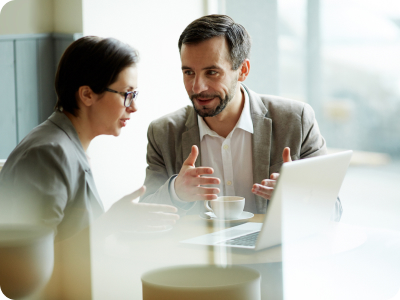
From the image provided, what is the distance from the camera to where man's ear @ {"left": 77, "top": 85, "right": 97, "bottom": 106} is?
68 cm

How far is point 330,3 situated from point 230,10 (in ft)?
1.69

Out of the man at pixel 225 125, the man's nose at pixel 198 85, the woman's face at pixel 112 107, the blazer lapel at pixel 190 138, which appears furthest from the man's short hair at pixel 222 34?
the woman's face at pixel 112 107

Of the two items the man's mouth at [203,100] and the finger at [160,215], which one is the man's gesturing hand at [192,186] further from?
the man's mouth at [203,100]

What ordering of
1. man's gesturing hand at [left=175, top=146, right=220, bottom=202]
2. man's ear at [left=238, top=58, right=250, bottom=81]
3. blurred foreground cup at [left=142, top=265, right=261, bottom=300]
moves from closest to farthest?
blurred foreground cup at [left=142, top=265, right=261, bottom=300] → man's gesturing hand at [left=175, top=146, right=220, bottom=202] → man's ear at [left=238, top=58, right=250, bottom=81]

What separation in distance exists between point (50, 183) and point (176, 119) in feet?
2.42

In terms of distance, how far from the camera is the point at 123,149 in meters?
0.85

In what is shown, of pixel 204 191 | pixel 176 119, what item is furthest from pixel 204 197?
pixel 176 119

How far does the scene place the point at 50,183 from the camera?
0.61 meters

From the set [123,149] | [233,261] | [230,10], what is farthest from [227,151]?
[230,10]

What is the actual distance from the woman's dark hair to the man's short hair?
58 centimetres

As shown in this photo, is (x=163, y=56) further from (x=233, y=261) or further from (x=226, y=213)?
(x=233, y=261)

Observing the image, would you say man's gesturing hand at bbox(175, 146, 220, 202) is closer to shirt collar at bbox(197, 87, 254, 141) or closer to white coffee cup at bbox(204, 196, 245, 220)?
white coffee cup at bbox(204, 196, 245, 220)

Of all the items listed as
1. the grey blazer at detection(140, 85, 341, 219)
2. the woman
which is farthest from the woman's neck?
the grey blazer at detection(140, 85, 341, 219)

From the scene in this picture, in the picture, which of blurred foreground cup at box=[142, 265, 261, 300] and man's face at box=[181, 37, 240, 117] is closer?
blurred foreground cup at box=[142, 265, 261, 300]
